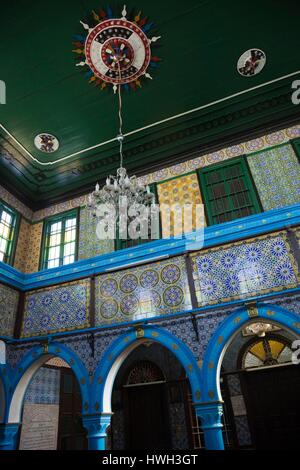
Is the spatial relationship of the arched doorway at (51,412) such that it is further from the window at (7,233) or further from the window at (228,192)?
the window at (228,192)

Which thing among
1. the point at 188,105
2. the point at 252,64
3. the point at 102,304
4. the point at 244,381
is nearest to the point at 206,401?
the point at 102,304

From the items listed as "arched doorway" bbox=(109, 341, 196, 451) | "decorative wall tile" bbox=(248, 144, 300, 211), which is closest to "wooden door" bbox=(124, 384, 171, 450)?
"arched doorway" bbox=(109, 341, 196, 451)

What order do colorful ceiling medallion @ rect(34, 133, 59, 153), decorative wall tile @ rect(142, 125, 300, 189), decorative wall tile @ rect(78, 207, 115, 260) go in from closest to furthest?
decorative wall tile @ rect(142, 125, 300, 189), colorful ceiling medallion @ rect(34, 133, 59, 153), decorative wall tile @ rect(78, 207, 115, 260)

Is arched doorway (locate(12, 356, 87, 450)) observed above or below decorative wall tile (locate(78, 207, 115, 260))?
below

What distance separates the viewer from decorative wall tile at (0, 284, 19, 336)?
6625mm

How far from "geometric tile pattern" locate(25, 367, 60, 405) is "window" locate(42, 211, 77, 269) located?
2.89 m

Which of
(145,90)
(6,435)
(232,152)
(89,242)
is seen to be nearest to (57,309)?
(89,242)

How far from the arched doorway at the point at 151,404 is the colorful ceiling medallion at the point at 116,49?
647 centimetres

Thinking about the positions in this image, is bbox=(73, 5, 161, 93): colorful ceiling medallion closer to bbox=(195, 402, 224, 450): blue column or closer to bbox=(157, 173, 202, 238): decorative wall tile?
bbox=(157, 173, 202, 238): decorative wall tile

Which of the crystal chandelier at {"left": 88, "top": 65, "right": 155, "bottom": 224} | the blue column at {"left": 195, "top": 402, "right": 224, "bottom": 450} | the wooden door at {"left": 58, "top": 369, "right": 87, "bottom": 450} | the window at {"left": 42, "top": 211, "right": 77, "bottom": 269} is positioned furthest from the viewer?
the wooden door at {"left": 58, "top": 369, "right": 87, "bottom": 450}

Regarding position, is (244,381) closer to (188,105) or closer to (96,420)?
(96,420)

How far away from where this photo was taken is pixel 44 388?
8.29 meters

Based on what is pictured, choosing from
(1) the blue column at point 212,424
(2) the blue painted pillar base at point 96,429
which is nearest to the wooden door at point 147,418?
(2) the blue painted pillar base at point 96,429

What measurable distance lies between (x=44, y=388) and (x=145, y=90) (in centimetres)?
728
